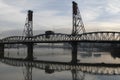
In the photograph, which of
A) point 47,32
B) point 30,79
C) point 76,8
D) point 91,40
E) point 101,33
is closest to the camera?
Answer: point 30,79

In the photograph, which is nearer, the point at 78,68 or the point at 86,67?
the point at 78,68

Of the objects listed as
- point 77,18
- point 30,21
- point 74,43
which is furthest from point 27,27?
point 74,43

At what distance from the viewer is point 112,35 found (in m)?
132

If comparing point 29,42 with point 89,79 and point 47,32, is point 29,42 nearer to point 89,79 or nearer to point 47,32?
point 47,32

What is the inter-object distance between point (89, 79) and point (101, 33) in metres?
78.9

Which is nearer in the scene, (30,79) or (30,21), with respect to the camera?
(30,79)

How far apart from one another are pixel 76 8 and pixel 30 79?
9173 centimetres

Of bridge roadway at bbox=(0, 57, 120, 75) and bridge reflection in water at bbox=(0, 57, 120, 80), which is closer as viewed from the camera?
bridge reflection in water at bbox=(0, 57, 120, 80)

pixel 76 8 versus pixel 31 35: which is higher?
pixel 76 8

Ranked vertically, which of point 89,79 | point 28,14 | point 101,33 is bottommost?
point 89,79

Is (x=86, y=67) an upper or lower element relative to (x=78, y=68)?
lower

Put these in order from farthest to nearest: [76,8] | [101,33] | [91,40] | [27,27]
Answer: [27,27] → [76,8] → [101,33] → [91,40]

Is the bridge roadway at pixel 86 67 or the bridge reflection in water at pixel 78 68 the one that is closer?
the bridge reflection in water at pixel 78 68

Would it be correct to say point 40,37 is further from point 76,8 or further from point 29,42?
point 76,8
